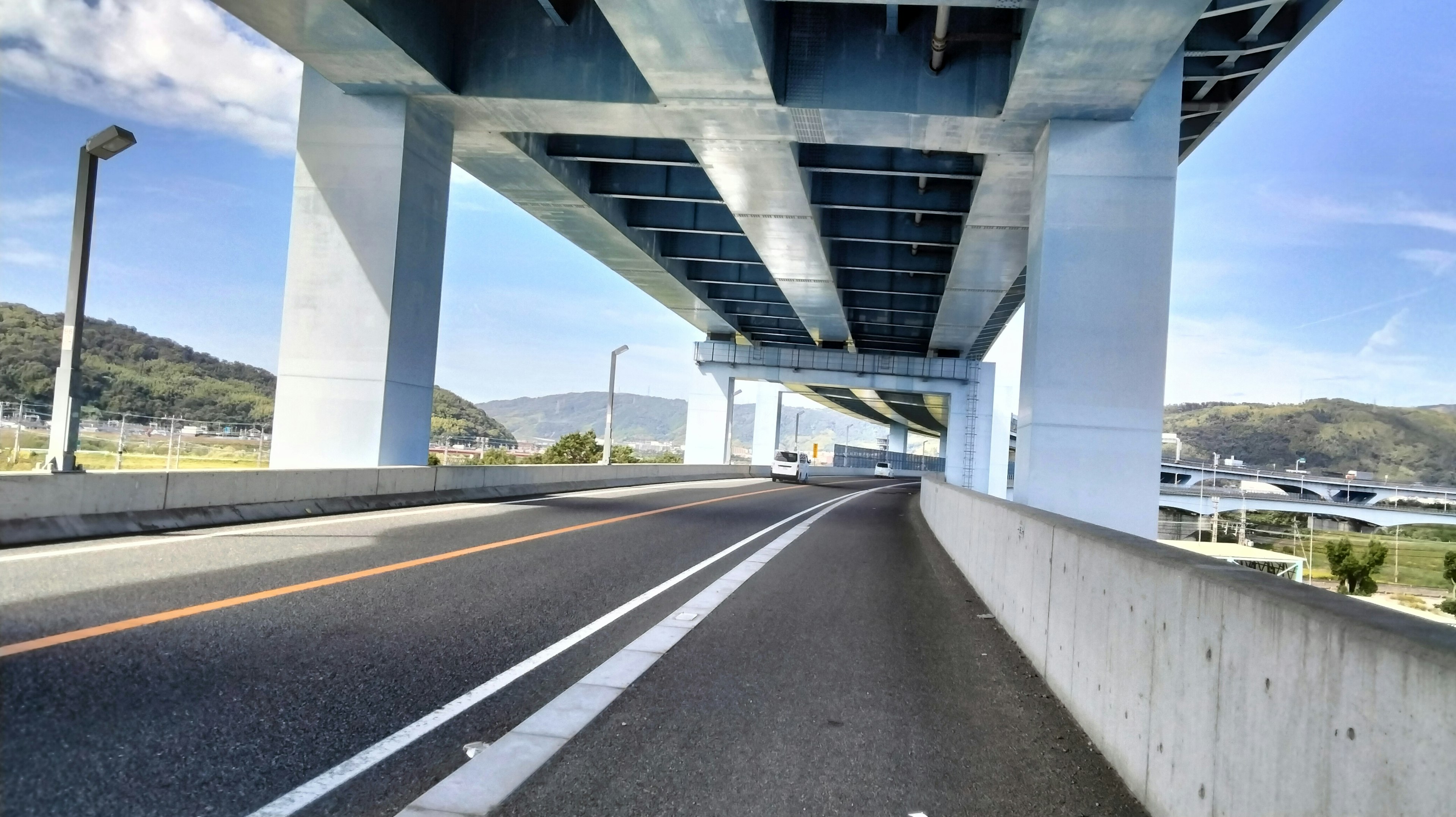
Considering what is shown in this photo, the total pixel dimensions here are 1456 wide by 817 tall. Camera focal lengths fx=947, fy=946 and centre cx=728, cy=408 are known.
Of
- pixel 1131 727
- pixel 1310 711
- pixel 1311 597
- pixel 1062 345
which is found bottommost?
pixel 1131 727

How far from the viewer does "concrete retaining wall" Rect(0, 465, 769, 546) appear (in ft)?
31.0

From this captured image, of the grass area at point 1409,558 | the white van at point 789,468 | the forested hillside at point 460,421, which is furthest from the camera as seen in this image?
the forested hillside at point 460,421

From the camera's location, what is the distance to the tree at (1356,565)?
1789 cm

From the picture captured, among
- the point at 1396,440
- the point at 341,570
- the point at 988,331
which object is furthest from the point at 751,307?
the point at 341,570

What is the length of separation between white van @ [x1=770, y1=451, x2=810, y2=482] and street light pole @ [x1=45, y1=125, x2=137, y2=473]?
42568mm

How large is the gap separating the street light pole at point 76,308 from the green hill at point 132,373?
76.2ft

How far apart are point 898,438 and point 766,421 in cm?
6200

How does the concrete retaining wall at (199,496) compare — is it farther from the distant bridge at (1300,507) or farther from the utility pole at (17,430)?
the distant bridge at (1300,507)

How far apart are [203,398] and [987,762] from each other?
1994 inches

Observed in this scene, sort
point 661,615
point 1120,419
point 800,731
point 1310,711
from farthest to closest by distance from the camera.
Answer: point 1120,419 < point 661,615 < point 800,731 < point 1310,711

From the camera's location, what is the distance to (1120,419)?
16.1 metres

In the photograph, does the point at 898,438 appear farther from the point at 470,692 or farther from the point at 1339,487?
the point at 470,692

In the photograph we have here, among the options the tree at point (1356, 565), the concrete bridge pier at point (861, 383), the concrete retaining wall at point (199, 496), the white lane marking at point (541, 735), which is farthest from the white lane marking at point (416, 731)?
the concrete bridge pier at point (861, 383)

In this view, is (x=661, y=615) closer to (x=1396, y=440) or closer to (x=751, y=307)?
(x=1396, y=440)
